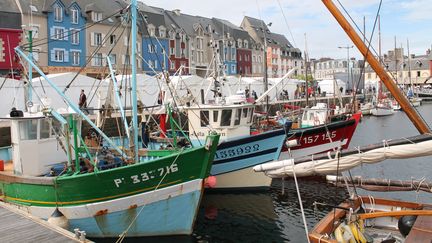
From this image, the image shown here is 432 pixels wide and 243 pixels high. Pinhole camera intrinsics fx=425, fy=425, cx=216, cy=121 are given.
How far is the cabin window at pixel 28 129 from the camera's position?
1184 centimetres

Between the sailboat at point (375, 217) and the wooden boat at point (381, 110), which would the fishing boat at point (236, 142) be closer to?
the sailboat at point (375, 217)

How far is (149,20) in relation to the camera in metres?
56.8

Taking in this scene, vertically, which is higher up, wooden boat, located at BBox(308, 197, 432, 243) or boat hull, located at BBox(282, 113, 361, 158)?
boat hull, located at BBox(282, 113, 361, 158)

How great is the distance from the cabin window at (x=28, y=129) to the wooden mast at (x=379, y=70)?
27.6 ft

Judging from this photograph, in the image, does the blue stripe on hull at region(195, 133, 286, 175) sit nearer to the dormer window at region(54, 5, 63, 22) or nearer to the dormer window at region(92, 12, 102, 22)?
the dormer window at region(54, 5, 63, 22)

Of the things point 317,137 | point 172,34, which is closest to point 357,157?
point 317,137

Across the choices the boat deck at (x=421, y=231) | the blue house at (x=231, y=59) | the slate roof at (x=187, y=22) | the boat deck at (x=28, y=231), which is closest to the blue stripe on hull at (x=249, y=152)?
the boat deck at (x=28, y=231)

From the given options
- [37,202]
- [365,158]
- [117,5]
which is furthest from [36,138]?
[117,5]

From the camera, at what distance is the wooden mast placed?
8867 millimetres

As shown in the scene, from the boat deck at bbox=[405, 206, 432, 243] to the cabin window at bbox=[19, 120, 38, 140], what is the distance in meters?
9.82

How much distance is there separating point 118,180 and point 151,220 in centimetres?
157

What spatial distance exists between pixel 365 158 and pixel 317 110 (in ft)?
58.2

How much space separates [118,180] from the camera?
10445 millimetres

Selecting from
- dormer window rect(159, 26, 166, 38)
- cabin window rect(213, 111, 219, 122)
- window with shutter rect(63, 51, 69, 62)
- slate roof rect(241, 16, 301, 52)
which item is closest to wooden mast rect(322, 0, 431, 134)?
cabin window rect(213, 111, 219, 122)
